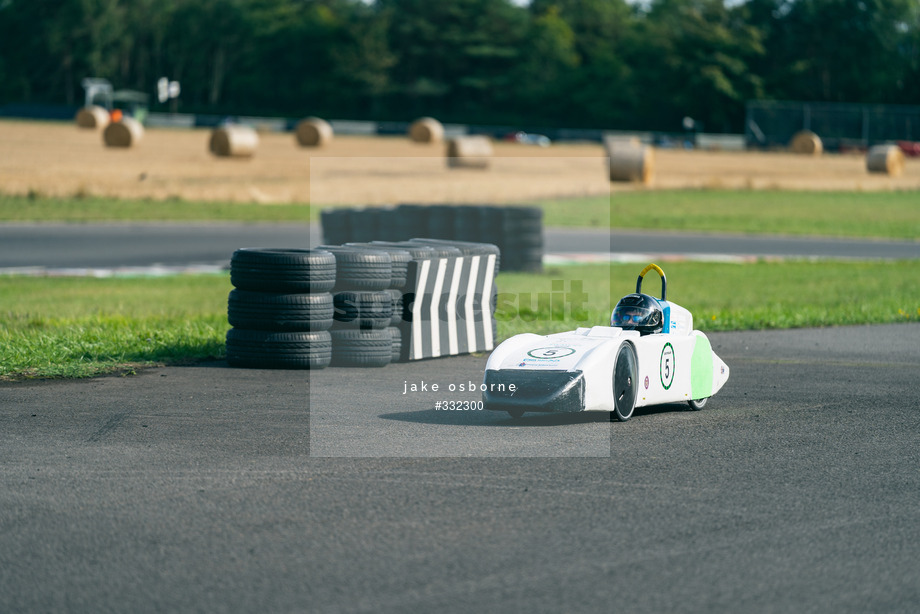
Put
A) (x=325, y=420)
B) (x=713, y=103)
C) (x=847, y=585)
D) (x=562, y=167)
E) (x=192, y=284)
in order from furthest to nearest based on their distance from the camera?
(x=713, y=103) → (x=562, y=167) → (x=192, y=284) → (x=325, y=420) → (x=847, y=585)

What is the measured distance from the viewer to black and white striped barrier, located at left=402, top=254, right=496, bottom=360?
10539 mm

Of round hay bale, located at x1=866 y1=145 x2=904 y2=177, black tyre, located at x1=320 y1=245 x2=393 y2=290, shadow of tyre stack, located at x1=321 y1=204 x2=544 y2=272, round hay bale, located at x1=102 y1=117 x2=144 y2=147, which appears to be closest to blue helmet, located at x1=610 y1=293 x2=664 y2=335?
black tyre, located at x1=320 y1=245 x2=393 y2=290

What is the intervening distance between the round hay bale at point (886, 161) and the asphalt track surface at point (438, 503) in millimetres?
40301

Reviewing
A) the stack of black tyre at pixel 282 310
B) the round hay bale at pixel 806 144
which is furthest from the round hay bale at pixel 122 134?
the stack of black tyre at pixel 282 310

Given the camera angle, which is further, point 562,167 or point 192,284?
point 562,167

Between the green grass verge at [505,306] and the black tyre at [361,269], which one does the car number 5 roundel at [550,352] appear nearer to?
the black tyre at [361,269]

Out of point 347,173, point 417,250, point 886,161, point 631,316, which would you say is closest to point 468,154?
point 347,173

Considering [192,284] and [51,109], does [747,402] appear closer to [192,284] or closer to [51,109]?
[192,284]

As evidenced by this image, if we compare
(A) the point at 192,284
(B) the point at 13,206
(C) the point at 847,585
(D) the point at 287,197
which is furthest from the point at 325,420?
(D) the point at 287,197

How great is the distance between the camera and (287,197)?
105ft

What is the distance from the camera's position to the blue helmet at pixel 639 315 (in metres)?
8.14

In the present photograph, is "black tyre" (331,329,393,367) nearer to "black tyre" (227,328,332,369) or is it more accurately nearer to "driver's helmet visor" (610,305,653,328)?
"black tyre" (227,328,332,369)

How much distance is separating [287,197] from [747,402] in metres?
24.5

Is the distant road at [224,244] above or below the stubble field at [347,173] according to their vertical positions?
below
